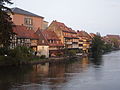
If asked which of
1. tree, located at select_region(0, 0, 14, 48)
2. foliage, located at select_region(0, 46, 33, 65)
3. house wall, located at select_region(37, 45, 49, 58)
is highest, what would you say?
tree, located at select_region(0, 0, 14, 48)

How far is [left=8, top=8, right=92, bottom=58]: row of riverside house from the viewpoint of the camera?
191 ft

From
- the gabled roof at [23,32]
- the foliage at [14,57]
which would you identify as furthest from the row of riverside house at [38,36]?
the foliage at [14,57]

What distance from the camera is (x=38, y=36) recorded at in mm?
64500

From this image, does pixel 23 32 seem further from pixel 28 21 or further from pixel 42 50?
pixel 28 21

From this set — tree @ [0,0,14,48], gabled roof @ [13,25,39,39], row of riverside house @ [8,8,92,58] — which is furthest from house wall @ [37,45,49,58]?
tree @ [0,0,14,48]

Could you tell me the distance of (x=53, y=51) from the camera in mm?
68688

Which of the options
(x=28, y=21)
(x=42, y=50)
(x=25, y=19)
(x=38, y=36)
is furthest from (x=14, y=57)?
(x=28, y=21)

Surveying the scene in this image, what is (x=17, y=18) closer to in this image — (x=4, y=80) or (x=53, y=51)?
Answer: (x=53, y=51)

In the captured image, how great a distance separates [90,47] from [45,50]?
4994 centimetres

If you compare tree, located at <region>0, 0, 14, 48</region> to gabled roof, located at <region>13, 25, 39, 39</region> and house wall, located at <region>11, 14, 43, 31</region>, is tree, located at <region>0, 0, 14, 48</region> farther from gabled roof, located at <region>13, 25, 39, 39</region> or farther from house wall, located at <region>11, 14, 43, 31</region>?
house wall, located at <region>11, 14, 43, 31</region>

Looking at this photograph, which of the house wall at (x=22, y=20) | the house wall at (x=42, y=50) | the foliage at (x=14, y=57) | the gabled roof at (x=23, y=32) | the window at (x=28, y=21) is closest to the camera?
the foliage at (x=14, y=57)

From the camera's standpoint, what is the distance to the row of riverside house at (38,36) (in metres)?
58.1

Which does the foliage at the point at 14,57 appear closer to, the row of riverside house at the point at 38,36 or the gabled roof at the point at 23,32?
the row of riverside house at the point at 38,36

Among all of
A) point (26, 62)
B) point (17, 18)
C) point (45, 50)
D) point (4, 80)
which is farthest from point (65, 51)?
point (4, 80)
